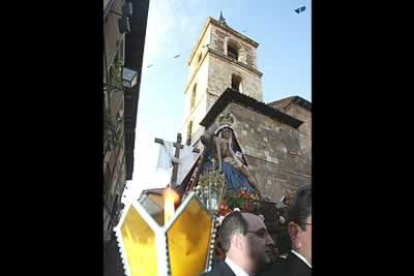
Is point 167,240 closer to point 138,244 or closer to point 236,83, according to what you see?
point 138,244

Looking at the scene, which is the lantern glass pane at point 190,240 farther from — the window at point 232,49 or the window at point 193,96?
the window at point 232,49

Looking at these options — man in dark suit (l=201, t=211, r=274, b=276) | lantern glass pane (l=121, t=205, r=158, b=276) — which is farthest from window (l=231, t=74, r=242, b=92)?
lantern glass pane (l=121, t=205, r=158, b=276)

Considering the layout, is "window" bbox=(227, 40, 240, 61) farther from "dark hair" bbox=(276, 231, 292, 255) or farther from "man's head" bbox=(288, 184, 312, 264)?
"dark hair" bbox=(276, 231, 292, 255)

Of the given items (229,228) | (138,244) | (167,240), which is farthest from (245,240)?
(138,244)

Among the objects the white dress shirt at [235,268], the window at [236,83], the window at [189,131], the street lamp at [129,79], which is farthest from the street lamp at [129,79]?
the white dress shirt at [235,268]
